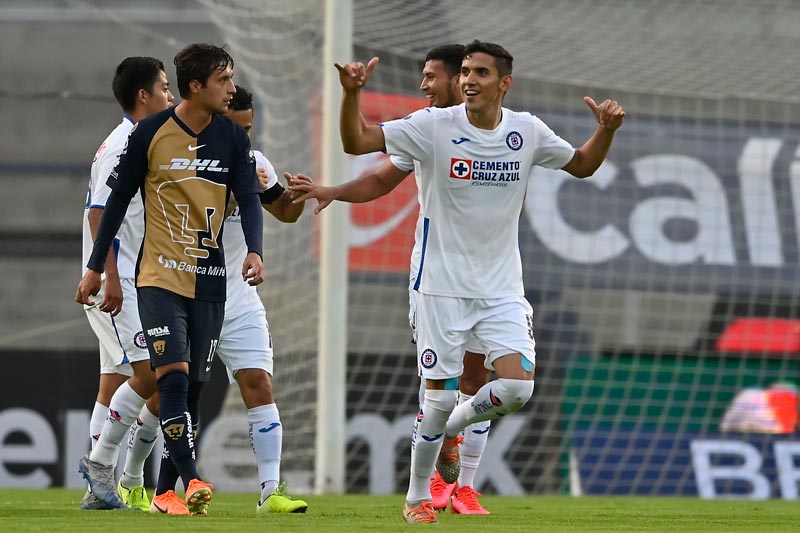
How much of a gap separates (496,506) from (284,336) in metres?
3.12

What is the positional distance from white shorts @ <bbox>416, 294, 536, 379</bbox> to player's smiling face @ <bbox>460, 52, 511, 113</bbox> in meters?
0.76

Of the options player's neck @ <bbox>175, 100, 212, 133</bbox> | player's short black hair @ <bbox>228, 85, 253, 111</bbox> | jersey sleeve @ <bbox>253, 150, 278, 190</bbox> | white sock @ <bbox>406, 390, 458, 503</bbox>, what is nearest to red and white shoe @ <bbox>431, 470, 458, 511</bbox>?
white sock @ <bbox>406, 390, 458, 503</bbox>

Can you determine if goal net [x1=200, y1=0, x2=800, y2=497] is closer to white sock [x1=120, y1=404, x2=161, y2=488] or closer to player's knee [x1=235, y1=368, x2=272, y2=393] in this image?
white sock [x1=120, y1=404, x2=161, y2=488]

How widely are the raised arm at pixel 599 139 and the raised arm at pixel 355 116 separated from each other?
0.84m

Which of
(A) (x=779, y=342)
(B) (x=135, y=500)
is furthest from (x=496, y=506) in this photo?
(A) (x=779, y=342)

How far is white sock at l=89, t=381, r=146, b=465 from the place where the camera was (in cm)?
603

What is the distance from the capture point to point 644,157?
11.6 metres

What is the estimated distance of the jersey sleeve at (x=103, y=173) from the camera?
6.02 metres

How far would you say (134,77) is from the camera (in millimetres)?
6352

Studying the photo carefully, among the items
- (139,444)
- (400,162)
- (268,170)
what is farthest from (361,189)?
(139,444)

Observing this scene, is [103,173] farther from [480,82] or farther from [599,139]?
[599,139]

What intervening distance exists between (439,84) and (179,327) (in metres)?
1.79

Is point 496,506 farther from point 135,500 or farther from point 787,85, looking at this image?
point 787,85

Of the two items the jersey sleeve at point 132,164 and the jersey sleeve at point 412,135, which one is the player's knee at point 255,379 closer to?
the jersey sleeve at point 132,164
